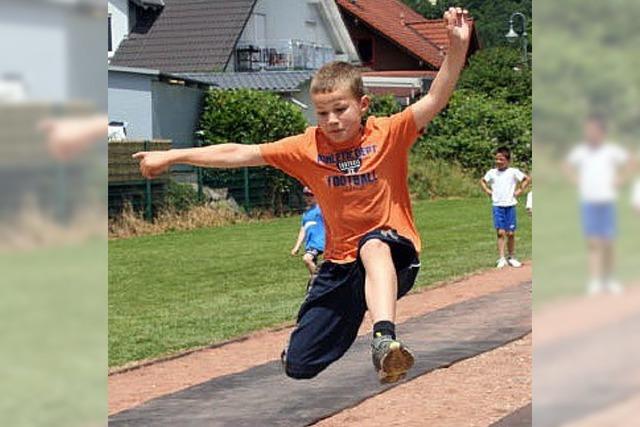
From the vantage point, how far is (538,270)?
5.40ft

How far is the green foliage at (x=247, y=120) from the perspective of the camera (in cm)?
2333

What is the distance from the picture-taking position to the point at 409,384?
8469mm

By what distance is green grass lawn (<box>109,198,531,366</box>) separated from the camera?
12.3m

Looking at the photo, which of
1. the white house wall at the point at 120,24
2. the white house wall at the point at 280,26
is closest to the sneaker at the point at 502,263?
the white house wall at the point at 120,24

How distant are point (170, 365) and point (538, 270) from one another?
8.64m

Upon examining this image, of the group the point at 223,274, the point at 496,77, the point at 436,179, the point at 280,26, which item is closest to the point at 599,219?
the point at 223,274

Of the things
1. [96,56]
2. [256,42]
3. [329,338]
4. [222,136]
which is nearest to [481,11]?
[329,338]

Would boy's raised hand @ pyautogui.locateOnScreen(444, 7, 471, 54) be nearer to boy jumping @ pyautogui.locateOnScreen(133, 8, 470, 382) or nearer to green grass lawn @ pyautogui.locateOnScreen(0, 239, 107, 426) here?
boy jumping @ pyautogui.locateOnScreen(133, 8, 470, 382)

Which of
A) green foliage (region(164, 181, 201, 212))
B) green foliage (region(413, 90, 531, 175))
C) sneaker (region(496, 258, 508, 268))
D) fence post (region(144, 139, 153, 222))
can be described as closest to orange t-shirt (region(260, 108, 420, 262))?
sneaker (region(496, 258, 508, 268))

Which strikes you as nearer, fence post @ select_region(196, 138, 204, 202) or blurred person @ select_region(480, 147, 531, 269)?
blurred person @ select_region(480, 147, 531, 269)

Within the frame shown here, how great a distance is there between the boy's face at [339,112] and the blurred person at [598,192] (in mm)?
2786

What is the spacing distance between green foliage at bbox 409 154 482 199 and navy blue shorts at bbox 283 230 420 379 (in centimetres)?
2034

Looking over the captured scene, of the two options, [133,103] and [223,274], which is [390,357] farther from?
[133,103]

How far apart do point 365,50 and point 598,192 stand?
2616 cm
